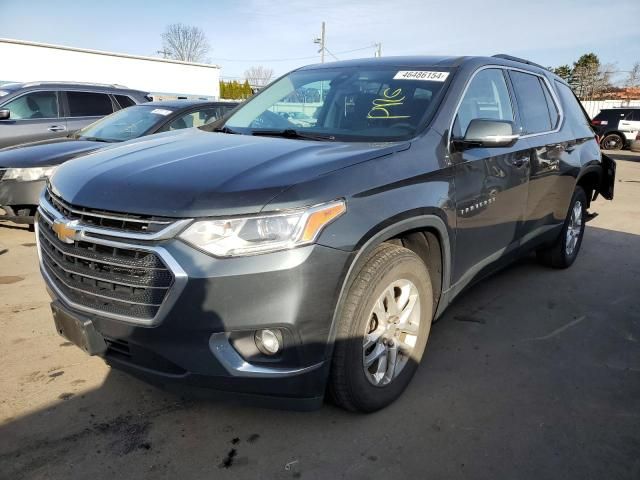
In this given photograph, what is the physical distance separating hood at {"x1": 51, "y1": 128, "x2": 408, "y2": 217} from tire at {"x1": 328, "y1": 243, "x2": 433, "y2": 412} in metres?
0.53

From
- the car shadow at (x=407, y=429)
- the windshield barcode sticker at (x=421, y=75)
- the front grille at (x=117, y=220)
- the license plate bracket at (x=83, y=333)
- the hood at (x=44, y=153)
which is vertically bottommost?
the car shadow at (x=407, y=429)

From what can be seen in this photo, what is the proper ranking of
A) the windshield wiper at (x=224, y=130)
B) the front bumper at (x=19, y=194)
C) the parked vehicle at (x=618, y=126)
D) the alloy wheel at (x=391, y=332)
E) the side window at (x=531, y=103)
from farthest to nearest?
the parked vehicle at (x=618, y=126), the front bumper at (x=19, y=194), the side window at (x=531, y=103), the windshield wiper at (x=224, y=130), the alloy wheel at (x=391, y=332)

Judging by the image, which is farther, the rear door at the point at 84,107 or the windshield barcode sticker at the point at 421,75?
the rear door at the point at 84,107

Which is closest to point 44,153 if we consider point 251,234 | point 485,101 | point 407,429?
point 251,234

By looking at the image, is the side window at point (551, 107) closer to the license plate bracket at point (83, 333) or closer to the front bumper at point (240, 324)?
the front bumper at point (240, 324)

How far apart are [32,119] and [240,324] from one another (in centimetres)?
763

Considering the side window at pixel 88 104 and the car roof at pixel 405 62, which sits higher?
the car roof at pixel 405 62

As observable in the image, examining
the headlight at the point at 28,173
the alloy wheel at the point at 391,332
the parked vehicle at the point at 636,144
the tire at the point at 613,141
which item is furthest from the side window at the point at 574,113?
the tire at the point at 613,141

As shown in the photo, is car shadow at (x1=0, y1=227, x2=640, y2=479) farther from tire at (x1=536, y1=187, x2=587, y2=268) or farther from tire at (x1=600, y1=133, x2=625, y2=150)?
tire at (x1=600, y1=133, x2=625, y2=150)

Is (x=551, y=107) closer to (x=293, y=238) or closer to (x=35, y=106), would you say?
(x=293, y=238)

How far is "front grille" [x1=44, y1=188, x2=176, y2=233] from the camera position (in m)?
1.97

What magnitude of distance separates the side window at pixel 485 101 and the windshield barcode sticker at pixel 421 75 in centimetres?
18

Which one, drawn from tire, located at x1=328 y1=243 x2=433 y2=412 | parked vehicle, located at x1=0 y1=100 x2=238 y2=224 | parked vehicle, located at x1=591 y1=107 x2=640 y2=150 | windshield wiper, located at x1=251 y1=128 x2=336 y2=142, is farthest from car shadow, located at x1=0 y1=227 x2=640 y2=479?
parked vehicle, located at x1=591 y1=107 x2=640 y2=150

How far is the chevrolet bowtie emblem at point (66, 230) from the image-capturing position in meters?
2.17
